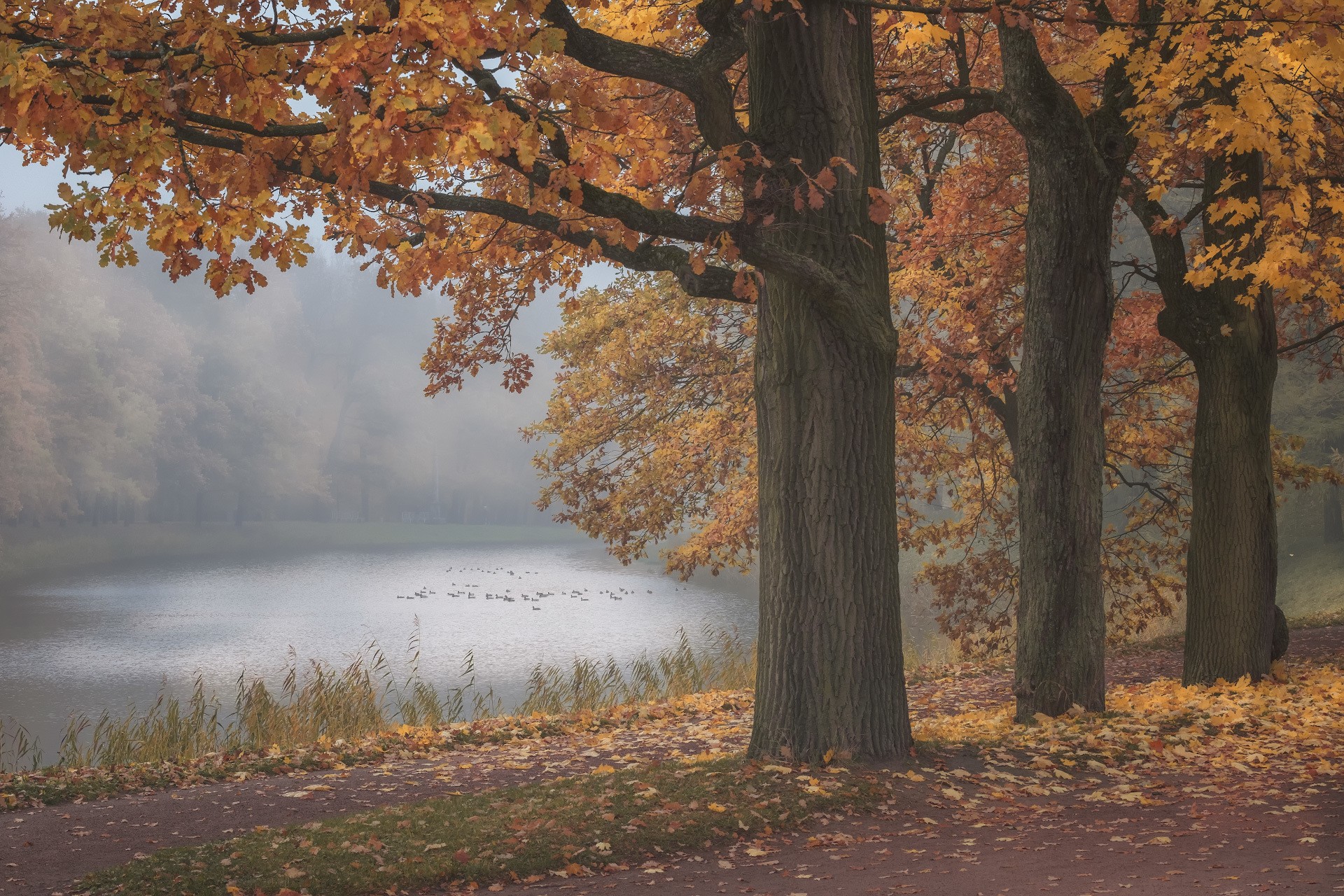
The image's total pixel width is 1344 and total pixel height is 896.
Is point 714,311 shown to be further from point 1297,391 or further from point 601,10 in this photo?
point 1297,391

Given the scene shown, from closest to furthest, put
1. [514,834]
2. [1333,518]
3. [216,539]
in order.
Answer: [514,834]
[1333,518]
[216,539]

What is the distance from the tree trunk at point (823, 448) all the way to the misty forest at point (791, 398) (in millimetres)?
28

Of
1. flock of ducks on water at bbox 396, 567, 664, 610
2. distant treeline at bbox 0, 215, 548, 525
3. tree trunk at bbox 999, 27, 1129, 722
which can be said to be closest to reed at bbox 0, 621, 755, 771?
tree trunk at bbox 999, 27, 1129, 722

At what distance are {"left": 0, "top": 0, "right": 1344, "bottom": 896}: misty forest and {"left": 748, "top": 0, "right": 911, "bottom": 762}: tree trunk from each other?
28 millimetres

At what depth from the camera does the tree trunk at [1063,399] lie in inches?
307

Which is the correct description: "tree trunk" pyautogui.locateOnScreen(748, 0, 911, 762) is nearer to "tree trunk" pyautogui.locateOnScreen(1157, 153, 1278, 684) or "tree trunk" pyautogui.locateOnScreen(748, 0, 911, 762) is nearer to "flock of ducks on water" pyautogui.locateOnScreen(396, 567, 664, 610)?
"tree trunk" pyautogui.locateOnScreen(1157, 153, 1278, 684)

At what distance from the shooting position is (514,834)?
16.8 ft

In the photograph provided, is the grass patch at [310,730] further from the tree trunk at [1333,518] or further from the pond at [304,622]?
the tree trunk at [1333,518]

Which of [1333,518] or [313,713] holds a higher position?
[1333,518]

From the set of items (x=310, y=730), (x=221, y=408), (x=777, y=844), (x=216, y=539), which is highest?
(x=221, y=408)

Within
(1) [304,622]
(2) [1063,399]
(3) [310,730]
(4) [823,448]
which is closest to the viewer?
(4) [823,448]

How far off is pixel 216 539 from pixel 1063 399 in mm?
52963

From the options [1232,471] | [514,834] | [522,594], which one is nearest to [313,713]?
[514,834]

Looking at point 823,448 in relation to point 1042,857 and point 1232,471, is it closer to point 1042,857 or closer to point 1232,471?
point 1042,857
